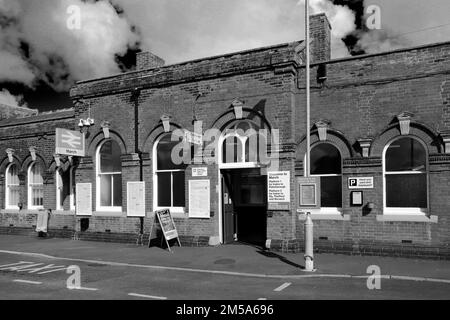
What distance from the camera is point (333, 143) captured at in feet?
42.3

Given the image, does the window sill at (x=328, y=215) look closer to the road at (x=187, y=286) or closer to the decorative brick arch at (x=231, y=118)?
the decorative brick arch at (x=231, y=118)

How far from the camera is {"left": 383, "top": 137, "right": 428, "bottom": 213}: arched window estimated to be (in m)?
11.9

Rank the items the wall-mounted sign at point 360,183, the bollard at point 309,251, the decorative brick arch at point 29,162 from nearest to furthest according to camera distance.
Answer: the bollard at point 309,251, the wall-mounted sign at point 360,183, the decorative brick arch at point 29,162

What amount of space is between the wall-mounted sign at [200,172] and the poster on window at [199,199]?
21 centimetres

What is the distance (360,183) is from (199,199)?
16.8ft

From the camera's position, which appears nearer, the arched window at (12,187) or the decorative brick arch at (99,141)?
the decorative brick arch at (99,141)

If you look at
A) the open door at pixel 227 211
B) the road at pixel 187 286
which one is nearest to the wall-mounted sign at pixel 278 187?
→ the open door at pixel 227 211

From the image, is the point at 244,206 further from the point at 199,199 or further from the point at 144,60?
the point at 144,60

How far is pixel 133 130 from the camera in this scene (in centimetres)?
1603

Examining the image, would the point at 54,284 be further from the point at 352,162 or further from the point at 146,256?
the point at 352,162

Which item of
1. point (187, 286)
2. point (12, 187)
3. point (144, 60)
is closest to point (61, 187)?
point (12, 187)

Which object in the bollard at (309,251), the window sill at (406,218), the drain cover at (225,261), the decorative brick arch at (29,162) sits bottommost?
the drain cover at (225,261)

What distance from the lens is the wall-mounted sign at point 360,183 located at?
12.3 m

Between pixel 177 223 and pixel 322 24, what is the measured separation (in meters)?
8.47
